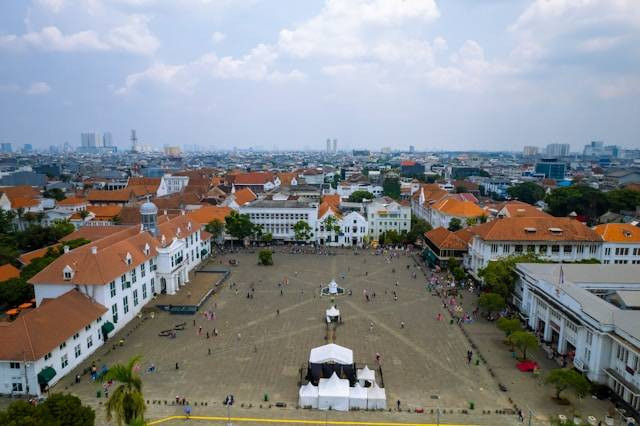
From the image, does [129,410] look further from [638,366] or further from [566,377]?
[638,366]

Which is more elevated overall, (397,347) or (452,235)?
(452,235)

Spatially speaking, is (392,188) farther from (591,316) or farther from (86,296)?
(86,296)

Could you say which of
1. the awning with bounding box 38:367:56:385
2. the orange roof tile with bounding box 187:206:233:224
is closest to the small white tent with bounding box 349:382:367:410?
the awning with bounding box 38:367:56:385

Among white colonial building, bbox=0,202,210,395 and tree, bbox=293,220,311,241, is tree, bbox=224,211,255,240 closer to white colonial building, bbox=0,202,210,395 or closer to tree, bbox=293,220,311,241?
tree, bbox=293,220,311,241

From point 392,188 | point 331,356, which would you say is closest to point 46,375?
point 331,356

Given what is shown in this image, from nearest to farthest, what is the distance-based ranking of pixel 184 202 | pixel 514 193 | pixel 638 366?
pixel 638 366 → pixel 184 202 → pixel 514 193

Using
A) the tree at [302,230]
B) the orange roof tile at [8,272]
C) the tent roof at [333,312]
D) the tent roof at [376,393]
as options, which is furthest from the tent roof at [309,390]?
the tree at [302,230]

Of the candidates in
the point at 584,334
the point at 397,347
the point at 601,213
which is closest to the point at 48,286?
the point at 397,347
